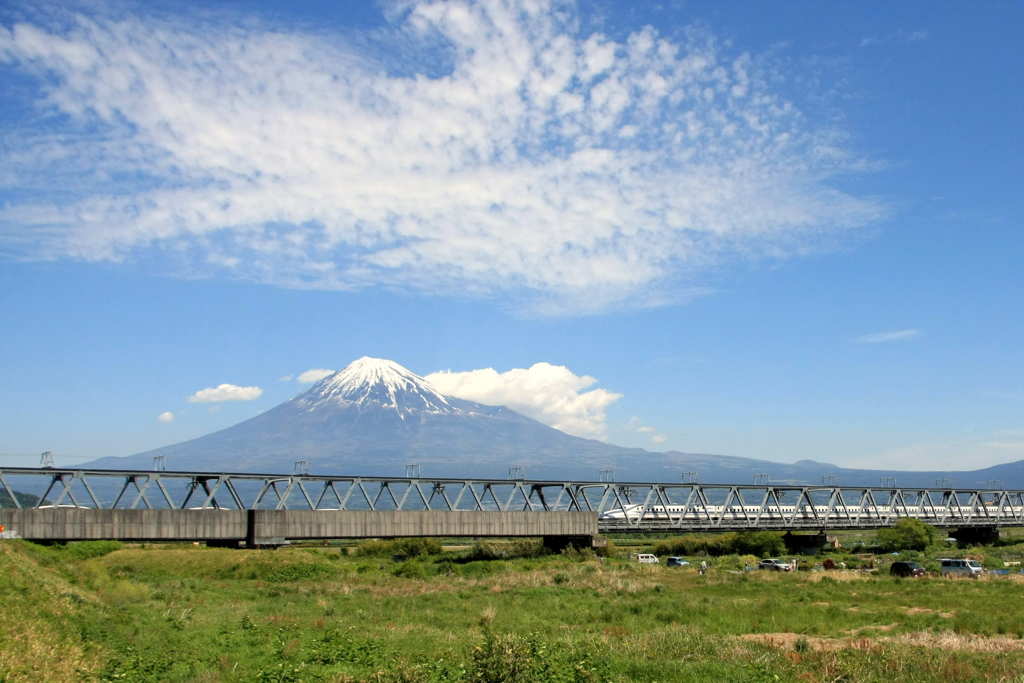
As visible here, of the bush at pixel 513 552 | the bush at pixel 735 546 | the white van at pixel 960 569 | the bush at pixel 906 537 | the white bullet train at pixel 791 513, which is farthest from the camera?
the white bullet train at pixel 791 513

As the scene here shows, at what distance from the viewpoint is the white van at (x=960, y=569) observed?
52.5m

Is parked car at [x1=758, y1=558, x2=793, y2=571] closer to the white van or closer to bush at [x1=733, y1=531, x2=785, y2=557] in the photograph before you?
the white van

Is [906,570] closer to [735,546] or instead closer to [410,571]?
[410,571]

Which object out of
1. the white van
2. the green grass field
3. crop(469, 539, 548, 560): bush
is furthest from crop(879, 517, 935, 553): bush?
crop(469, 539, 548, 560): bush

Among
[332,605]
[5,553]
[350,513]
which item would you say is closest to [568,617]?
[332,605]

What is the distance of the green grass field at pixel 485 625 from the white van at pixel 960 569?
3846 mm

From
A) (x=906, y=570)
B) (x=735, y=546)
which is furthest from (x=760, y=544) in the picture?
(x=906, y=570)

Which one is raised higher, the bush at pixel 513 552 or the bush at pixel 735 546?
the bush at pixel 513 552

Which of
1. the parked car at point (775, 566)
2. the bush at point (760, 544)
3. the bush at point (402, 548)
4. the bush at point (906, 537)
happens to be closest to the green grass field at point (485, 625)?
the parked car at point (775, 566)

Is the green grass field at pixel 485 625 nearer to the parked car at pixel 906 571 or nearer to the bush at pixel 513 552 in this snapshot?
the parked car at pixel 906 571

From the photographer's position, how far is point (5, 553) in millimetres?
32438

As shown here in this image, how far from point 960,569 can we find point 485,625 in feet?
130

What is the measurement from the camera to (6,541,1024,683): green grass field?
2153 centimetres

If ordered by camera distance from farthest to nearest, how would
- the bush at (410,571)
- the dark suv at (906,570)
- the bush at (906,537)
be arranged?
the bush at (906,537)
the bush at (410,571)
the dark suv at (906,570)
